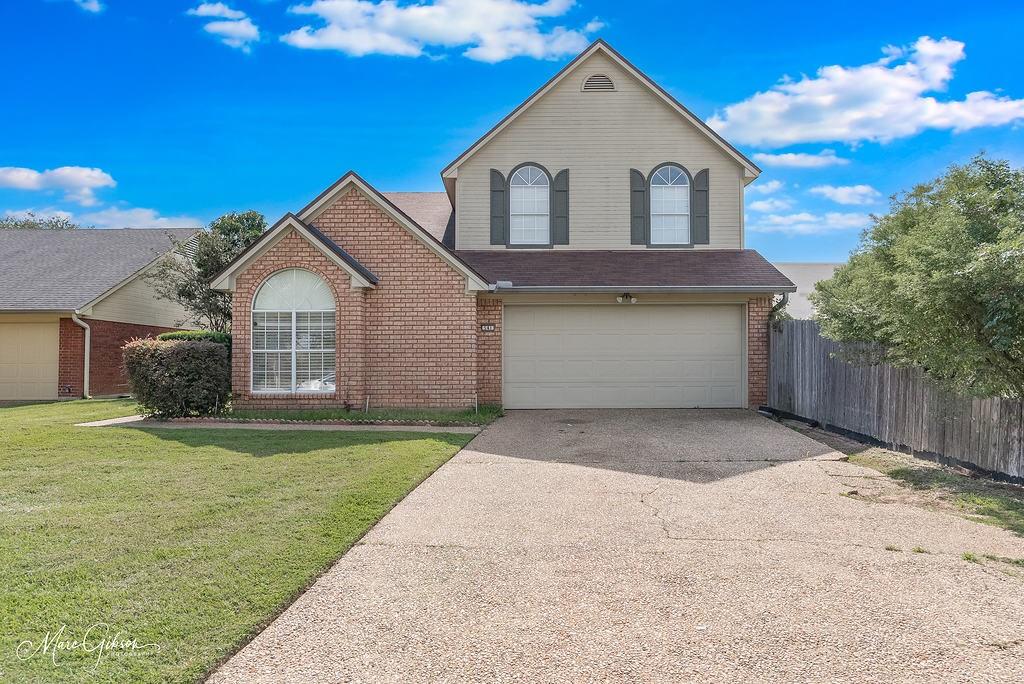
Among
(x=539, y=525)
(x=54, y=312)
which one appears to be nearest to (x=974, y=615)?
(x=539, y=525)

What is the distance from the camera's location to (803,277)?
31703 millimetres

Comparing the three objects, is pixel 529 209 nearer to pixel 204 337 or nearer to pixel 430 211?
pixel 430 211

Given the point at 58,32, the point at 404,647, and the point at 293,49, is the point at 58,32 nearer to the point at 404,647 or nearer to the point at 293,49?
the point at 293,49

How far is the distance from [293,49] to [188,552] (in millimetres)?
13022

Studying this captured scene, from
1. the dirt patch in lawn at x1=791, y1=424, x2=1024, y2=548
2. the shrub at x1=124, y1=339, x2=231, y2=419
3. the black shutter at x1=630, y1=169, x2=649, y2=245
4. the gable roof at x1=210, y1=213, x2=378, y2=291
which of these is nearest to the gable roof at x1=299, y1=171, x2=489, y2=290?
the gable roof at x1=210, y1=213, x2=378, y2=291

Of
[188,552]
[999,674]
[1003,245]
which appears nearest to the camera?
[999,674]

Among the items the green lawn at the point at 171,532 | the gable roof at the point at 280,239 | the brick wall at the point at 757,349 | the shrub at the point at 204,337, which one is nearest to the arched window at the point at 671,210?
the brick wall at the point at 757,349

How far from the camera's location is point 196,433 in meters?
10.8

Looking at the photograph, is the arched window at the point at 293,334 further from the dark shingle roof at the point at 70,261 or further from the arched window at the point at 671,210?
the dark shingle roof at the point at 70,261

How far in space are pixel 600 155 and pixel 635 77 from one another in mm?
2016

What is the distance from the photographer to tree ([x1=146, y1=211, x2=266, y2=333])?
20.0 m

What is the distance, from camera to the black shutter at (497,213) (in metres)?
15.4

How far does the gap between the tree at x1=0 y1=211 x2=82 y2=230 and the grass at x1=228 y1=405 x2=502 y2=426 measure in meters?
44.9

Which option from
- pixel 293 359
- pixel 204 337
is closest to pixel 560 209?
pixel 293 359
